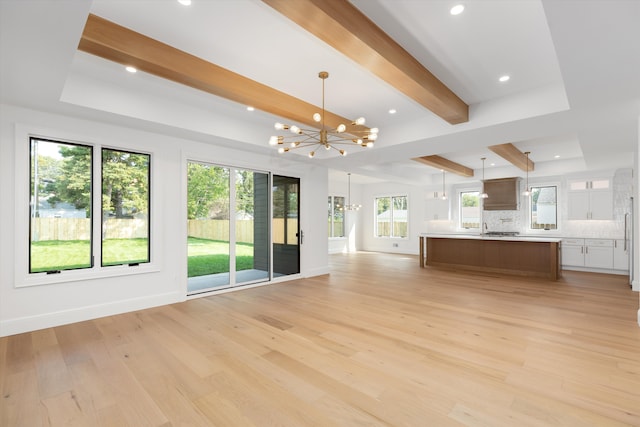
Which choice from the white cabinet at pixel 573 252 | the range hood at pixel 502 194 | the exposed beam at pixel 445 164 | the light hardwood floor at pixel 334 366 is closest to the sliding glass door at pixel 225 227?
the light hardwood floor at pixel 334 366

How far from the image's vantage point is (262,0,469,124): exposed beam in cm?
224

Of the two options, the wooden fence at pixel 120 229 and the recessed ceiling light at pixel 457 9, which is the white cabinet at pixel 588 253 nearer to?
the wooden fence at pixel 120 229

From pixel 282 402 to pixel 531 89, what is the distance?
4564mm

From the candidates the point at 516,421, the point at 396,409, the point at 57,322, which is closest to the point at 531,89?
the point at 516,421

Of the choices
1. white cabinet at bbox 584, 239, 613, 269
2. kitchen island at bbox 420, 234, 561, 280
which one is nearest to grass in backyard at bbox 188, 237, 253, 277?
kitchen island at bbox 420, 234, 561, 280

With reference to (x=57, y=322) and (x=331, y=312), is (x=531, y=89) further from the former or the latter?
(x=57, y=322)

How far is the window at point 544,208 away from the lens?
29.2 ft

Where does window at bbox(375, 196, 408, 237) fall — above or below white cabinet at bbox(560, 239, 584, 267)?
above

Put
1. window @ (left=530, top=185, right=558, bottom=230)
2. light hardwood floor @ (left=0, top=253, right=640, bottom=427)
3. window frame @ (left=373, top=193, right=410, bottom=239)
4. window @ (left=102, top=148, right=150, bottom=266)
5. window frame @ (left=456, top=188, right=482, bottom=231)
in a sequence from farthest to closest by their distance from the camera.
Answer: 1. window frame @ (left=373, top=193, right=410, bottom=239)
2. window frame @ (left=456, top=188, right=482, bottom=231)
3. window @ (left=530, top=185, right=558, bottom=230)
4. window @ (left=102, top=148, right=150, bottom=266)
5. light hardwood floor @ (left=0, top=253, right=640, bottom=427)

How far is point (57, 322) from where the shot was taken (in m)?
3.84

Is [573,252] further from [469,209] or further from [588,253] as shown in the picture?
[469,209]

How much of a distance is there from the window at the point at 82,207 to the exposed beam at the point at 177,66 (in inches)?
73.4

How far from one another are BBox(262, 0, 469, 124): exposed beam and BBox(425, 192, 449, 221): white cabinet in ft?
25.0

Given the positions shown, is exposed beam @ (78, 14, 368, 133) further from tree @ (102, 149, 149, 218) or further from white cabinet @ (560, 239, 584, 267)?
white cabinet @ (560, 239, 584, 267)
